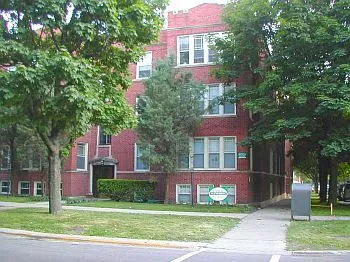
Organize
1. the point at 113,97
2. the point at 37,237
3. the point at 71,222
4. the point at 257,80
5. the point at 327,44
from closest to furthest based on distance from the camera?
the point at 37,237 → the point at 71,222 → the point at 113,97 → the point at 327,44 → the point at 257,80

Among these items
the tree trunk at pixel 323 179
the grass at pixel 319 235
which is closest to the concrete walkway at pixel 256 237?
the grass at pixel 319 235

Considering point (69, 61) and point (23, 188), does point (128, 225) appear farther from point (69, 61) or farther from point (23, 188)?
point (23, 188)

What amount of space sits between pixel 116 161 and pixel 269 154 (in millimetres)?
11450

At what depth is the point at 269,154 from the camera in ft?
112

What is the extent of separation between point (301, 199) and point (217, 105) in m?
10.8

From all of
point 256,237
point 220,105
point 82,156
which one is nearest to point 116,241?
point 256,237

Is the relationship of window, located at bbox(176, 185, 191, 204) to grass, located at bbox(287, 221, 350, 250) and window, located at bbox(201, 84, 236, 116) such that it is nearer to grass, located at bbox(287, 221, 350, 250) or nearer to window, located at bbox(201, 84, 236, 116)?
window, located at bbox(201, 84, 236, 116)

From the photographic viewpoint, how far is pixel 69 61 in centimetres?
1376

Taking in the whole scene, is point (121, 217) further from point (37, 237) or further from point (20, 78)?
point (20, 78)

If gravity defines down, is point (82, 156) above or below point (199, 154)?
below

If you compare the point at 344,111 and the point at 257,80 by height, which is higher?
the point at 257,80

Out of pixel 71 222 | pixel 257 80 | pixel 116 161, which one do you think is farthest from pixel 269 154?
pixel 71 222

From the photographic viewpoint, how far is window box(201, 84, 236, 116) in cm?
2742

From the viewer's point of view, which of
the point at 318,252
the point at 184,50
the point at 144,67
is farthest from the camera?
the point at 144,67
